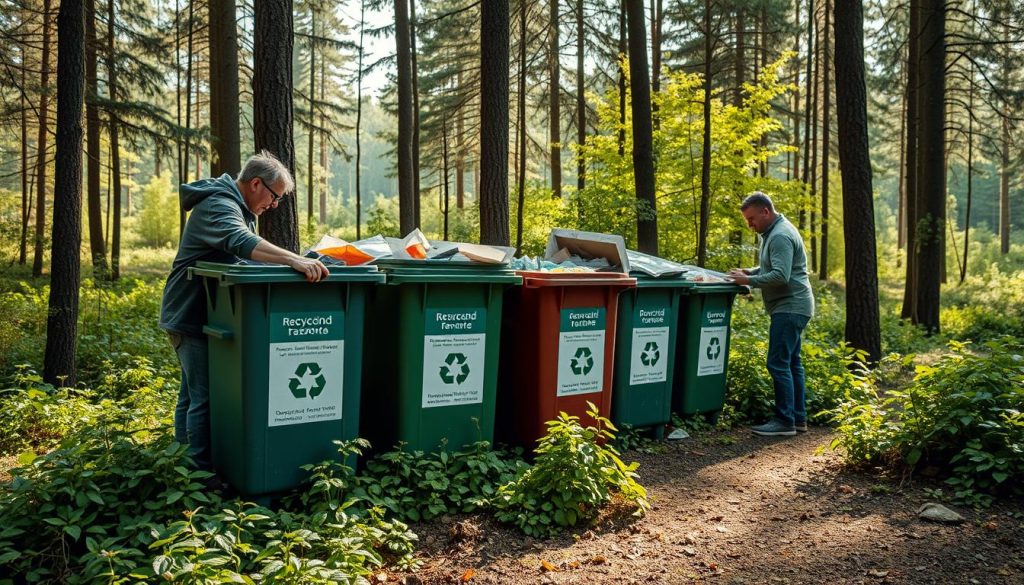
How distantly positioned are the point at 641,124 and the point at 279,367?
875 cm

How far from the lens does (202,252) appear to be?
4.12m

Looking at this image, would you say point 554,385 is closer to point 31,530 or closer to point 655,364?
point 655,364

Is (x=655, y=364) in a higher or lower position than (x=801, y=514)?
higher

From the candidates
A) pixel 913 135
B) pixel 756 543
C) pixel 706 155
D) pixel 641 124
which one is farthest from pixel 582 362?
pixel 913 135

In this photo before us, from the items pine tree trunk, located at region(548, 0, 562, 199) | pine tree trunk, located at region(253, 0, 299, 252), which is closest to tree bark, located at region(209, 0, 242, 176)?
pine tree trunk, located at region(253, 0, 299, 252)

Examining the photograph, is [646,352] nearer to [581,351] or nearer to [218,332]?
[581,351]

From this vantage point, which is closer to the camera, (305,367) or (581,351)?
(305,367)

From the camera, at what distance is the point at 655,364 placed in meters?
5.86

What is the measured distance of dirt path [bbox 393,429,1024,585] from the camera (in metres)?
3.41

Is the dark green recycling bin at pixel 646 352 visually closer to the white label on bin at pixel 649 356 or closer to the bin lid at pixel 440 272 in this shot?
the white label on bin at pixel 649 356

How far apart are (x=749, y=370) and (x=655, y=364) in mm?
1539

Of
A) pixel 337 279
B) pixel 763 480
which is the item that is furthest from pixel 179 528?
pixel 763 480

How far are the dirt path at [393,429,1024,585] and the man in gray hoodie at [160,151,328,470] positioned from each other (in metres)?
1.57

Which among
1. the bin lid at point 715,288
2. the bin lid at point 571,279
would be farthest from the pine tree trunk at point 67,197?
the bin lid at point 715,288
